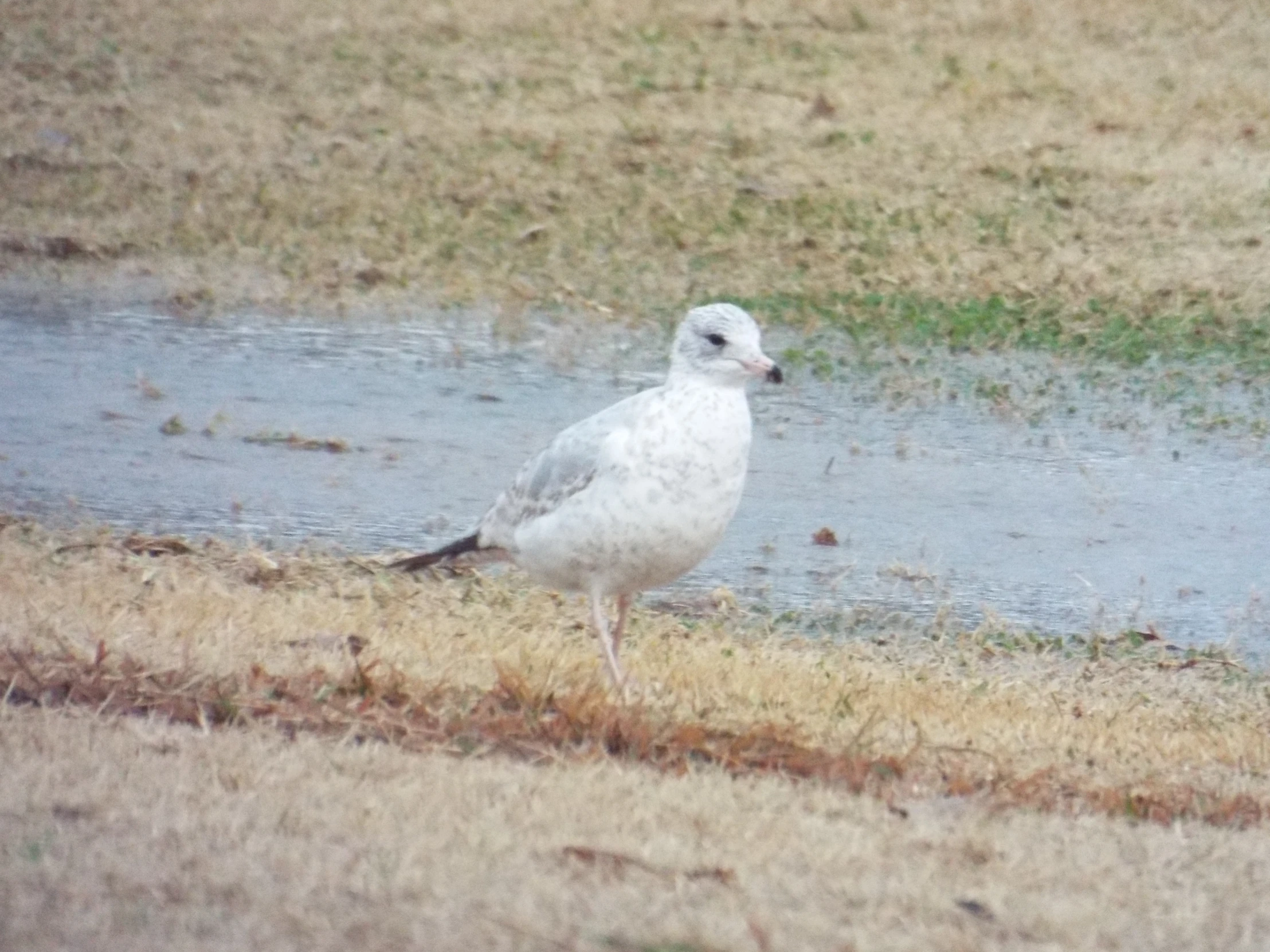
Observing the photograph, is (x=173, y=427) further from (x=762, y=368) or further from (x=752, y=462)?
(x=762, y=368)

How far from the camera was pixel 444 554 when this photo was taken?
7.08 meters

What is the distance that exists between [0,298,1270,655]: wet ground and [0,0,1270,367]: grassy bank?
868 mm

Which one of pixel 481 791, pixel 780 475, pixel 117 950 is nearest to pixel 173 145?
pixel 780 475

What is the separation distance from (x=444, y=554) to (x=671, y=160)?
7.47 meters

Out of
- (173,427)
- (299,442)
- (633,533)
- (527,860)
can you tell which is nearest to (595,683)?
(633,533)

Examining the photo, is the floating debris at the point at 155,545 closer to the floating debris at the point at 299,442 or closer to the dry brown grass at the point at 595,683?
the dry brown grass at the point at 595,683

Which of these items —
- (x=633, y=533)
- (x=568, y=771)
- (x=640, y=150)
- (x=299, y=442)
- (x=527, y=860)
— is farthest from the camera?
(x=640, y=150)

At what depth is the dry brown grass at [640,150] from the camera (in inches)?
503

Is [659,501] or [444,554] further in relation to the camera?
[444,554]

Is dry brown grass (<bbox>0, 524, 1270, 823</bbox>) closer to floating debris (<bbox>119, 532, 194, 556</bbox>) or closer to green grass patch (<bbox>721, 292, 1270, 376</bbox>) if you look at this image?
floating debris (<bbox>119, 532, 194, 556</bbox>)

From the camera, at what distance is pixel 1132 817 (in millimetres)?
5367

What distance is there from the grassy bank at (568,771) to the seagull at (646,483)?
0.33 meters

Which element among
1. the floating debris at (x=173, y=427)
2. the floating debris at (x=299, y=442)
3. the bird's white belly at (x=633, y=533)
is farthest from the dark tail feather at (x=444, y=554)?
the floating debris at (x=173, y=427)

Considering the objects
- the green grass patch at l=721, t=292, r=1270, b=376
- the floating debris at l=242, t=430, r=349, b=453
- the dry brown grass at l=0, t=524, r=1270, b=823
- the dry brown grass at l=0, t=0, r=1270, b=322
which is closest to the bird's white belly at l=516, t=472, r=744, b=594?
the dry brown grass at l=0, t=524, r=1270, b=823
